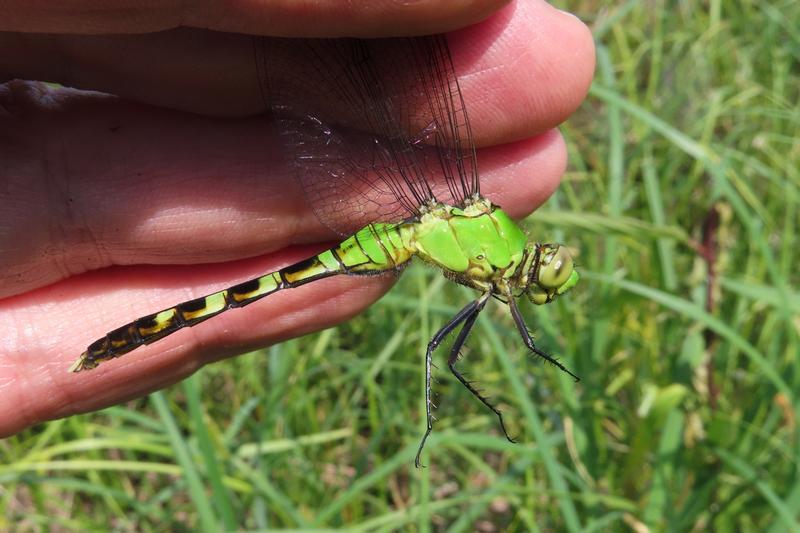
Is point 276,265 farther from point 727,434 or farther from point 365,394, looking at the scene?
point 727,434

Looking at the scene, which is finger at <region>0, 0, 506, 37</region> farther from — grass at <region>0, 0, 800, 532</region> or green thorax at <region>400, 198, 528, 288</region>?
grass at <region>0, 0, 800, 532</region>

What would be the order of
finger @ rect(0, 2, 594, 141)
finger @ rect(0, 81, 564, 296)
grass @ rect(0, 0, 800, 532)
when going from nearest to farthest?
finger @ rect(0, 2, 594, 141)
finger @ rect(0, 81, 564, 296)
grass @ rect(0, 0, 800, 532)

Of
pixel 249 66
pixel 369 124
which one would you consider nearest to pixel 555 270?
pixel 369 124

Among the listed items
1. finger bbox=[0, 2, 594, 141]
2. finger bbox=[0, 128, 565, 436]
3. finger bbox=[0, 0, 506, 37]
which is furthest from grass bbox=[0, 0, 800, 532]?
finger bbox=[0, 0, 506, 37]

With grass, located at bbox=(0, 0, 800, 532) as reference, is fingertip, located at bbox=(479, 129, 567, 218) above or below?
above

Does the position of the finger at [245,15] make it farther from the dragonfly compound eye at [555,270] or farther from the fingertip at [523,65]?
the dragonfly compound eye at [555,270]

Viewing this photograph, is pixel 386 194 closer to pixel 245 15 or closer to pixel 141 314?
pixel 141 314

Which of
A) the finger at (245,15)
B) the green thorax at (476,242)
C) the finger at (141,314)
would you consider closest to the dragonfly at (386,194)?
the green thorax at (476,242)
